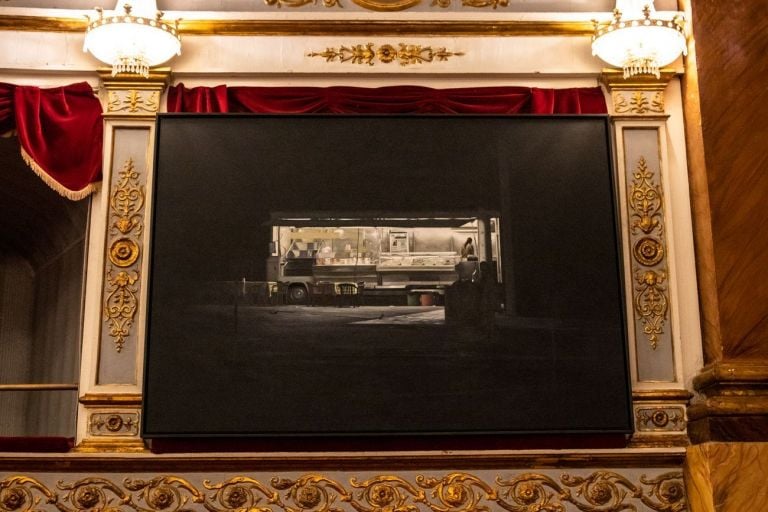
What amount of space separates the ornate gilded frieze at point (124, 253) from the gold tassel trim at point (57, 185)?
0.12 metres

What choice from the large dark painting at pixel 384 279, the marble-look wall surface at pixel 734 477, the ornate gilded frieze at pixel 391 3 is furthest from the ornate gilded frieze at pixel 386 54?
the marble-look wall surface at pixel 734 477

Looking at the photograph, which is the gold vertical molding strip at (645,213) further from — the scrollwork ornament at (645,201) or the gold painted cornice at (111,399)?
the gold painted cornice at (111,399)

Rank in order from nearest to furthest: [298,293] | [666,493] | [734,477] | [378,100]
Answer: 1. [734,477]
2. [666,493]
3. [298,293]
4. [378,100]

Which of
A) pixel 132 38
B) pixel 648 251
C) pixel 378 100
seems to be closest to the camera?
pixel 132 38

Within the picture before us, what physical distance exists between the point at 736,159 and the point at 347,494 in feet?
8.12

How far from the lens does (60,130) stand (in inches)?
185

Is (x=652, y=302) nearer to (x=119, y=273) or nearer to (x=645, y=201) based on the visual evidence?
(x=645, y=201)

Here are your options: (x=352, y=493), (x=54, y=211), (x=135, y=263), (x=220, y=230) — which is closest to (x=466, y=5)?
(x=220, y=230)

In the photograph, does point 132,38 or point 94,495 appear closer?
point 94,495

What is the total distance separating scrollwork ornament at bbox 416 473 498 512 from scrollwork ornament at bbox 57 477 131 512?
139cm

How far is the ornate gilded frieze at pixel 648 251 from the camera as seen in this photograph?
464cm

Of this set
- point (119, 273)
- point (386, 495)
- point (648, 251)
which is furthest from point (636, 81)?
point (119, 273)

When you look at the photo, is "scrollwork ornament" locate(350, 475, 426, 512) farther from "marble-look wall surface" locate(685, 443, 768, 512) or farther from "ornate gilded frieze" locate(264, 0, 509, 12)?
"ornate gilded frieze" locate(264, 0, 509, 12)

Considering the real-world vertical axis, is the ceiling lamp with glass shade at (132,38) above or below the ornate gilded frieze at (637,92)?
above
